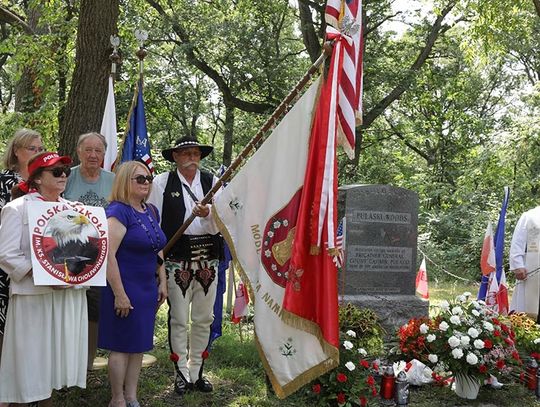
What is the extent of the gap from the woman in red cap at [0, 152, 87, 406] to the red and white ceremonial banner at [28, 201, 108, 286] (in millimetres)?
81

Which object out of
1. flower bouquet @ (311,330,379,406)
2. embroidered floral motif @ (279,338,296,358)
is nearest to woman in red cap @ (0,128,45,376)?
embroidered floral motif @ (279,338,296,358)

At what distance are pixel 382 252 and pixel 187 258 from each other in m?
2.78

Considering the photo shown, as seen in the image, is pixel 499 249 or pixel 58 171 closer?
pixel 58 171

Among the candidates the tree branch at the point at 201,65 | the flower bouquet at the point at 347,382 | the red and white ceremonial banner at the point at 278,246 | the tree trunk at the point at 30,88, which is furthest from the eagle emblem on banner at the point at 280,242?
the tree branch at the point at 201,65

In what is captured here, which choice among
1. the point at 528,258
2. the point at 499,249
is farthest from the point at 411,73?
the point at 528,258

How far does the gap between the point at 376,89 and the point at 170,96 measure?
6.01m

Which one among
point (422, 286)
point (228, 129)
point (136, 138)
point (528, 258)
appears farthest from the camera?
point (228, 129)

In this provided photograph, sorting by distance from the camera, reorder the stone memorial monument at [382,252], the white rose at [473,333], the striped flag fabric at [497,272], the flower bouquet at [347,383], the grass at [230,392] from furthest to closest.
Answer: the striped flag fabric at [497,272] → the stone memorial monument at [382,252] → the white rose at [473,333] → the grass at [230,392] → the flower bouquet at [347,383]

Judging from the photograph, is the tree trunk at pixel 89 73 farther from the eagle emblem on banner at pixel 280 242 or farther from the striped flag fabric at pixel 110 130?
the eagle emblem on banner at pixel 280 242

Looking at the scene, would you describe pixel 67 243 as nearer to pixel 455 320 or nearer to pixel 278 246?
pixel 278 246

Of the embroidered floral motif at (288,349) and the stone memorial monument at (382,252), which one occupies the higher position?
the stone memorial monument at (382,252)

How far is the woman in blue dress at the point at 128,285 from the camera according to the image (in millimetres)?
4012

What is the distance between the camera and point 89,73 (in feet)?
22.0

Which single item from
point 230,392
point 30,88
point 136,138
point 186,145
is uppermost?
point 30,88
